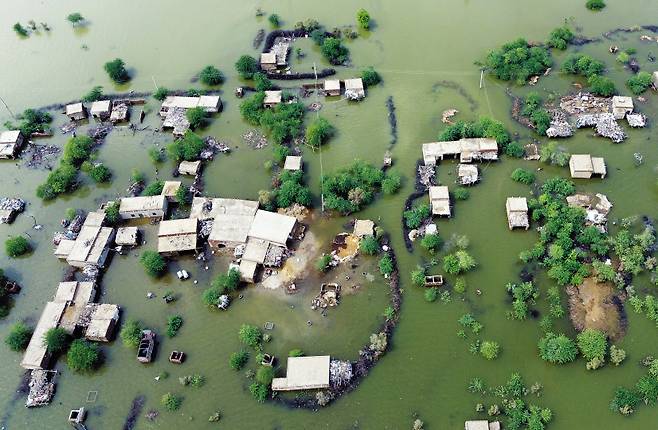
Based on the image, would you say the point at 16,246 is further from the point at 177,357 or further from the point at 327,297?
the point at 327,297

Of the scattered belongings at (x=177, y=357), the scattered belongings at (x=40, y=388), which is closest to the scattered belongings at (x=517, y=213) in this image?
the scattered belongings at (x=177, y=357)

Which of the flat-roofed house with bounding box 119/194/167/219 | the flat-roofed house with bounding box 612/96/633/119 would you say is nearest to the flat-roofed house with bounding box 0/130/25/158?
the flat-roofed house with bounding box 119/194/167/219

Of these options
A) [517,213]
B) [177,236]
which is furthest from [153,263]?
[517,213]

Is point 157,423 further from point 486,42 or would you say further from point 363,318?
point 486,42

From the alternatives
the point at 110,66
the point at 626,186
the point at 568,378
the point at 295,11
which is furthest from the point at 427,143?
the point at 110,66

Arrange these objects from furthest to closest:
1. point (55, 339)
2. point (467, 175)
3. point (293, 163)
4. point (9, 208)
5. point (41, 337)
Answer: point (293, 163)
point (9, 208)
point (467, 175)
point (41, 337)
point (55, 339)

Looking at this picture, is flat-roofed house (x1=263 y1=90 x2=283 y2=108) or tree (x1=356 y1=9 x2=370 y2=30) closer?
flat-roofed house (x1=263 y1=90 x2=283 y2=108)

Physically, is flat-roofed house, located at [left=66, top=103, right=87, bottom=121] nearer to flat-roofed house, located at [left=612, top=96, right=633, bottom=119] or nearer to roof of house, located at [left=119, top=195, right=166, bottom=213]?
roof of house, located at [left=119, top=195, right=166, bottom=213]
